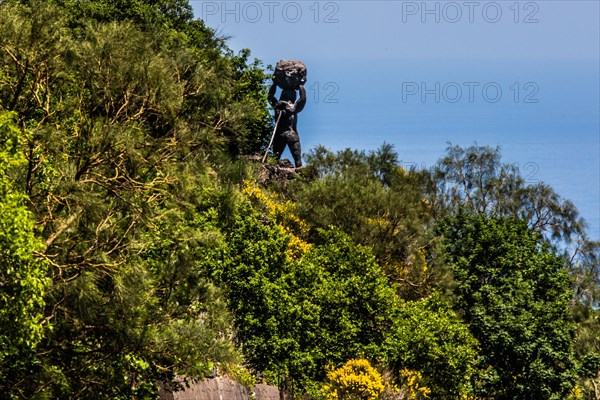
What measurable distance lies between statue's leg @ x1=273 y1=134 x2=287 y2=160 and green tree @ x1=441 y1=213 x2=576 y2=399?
21977 mm

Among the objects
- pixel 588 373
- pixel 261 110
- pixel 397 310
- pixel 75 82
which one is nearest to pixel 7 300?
pixel 75 82

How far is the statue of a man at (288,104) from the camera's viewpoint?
83125 mm

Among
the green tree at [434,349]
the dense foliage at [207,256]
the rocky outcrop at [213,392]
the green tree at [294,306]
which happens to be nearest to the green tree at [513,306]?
the dense foliage at [207,256]

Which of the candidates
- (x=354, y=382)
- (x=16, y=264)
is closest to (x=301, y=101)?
(x=354, y=382)

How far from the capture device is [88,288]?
27.1m

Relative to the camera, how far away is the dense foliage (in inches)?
1100

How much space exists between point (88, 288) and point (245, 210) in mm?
20156

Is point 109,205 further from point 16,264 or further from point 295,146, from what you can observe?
point 295,146

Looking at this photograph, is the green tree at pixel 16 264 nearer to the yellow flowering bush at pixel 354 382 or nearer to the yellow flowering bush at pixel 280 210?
the yellow flowering bush at pixel 354 382

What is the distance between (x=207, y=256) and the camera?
4328 cm

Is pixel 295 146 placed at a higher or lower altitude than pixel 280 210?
higher

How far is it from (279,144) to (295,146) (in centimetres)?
117

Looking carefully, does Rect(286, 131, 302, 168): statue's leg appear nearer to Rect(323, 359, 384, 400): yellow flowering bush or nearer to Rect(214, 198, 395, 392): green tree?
Rect(214, 198, 395, 392): green tree

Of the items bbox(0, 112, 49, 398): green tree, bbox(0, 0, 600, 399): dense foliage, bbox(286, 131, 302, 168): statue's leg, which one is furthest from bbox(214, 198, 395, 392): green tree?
bbox(286, 131, 302, 168): statue's leg
